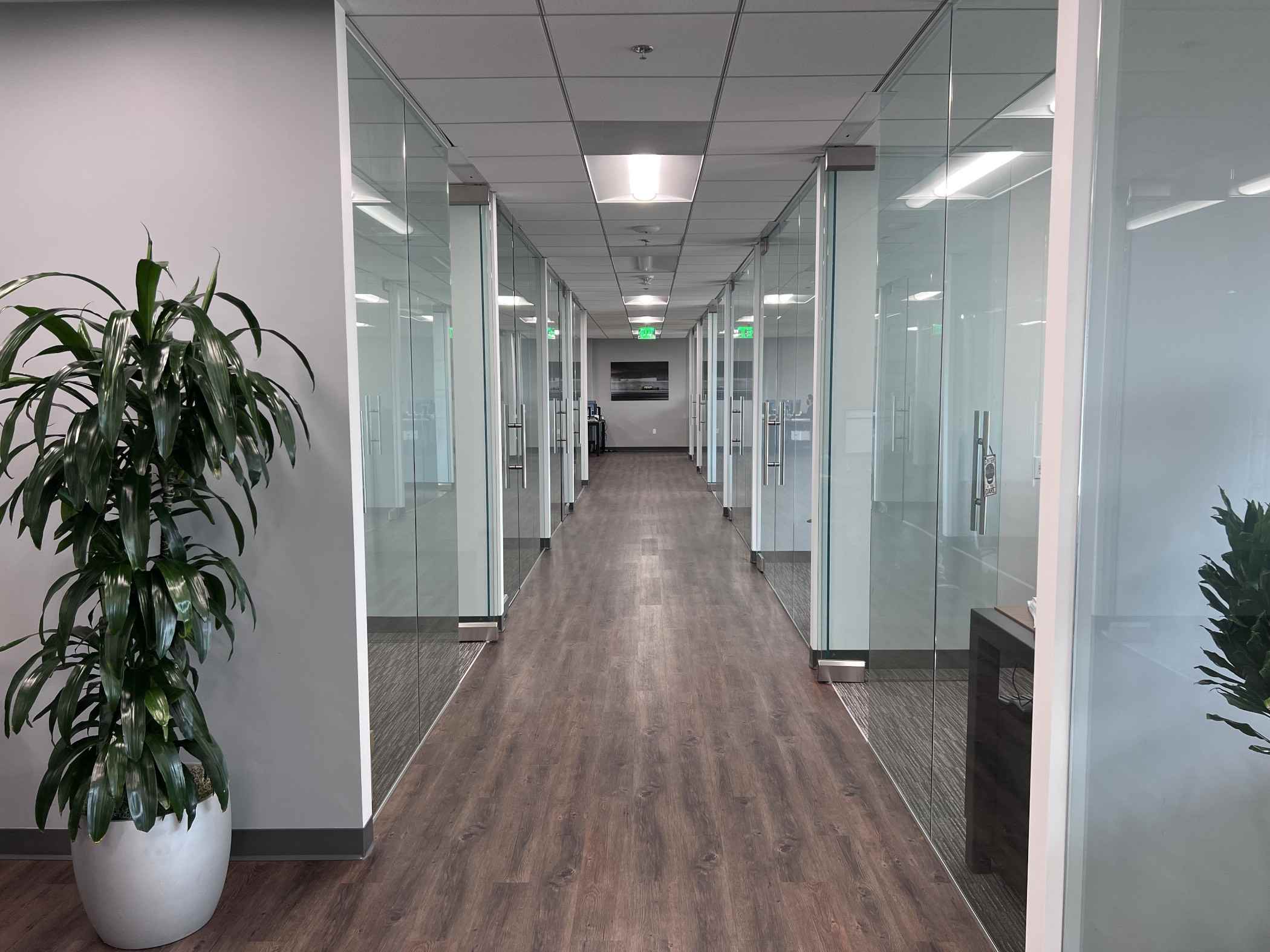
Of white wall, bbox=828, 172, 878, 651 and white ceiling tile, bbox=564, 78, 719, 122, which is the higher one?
white ceiling tile, bbox=564, 78, 719, 122

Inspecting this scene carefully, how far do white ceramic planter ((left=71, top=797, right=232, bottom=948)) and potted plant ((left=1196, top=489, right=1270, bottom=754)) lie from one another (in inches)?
104

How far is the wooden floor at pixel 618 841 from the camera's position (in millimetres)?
2734

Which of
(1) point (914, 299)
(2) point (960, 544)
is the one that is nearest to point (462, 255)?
(1) point (914, 299)

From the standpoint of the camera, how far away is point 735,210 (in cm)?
642

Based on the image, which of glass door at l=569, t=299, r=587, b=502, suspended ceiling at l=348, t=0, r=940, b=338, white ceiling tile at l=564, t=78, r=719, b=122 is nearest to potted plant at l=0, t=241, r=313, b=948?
suspended ceiling at l=348, t=0, r=940, b=338

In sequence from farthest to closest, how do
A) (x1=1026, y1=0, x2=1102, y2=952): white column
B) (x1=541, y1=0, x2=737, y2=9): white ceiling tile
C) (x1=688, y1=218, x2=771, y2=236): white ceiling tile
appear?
(x1=688, y1=218, x2=771, y2=236): white ceiling tile
(x1=541, y1=0, x2=737, y2=9): white ceiling tile
(x1=1026, y1=0, x2=1102, y2=952): white column

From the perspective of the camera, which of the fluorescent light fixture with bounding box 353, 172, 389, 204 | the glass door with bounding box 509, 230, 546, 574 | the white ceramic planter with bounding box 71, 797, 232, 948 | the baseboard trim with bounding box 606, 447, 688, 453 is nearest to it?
the white ceramic planter with bounding box 71, 797, 232, 948

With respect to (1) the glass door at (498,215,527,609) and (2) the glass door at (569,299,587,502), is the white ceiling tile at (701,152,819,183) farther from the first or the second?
(2) the glass door at (569,299,587,502)

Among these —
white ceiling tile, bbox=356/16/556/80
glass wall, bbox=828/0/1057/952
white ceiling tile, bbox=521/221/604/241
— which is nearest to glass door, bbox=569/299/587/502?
white ceiling tile, bbox=521/221/604/241

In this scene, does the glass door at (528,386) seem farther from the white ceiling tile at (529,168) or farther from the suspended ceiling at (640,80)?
the white ceiling tile at (529,168)

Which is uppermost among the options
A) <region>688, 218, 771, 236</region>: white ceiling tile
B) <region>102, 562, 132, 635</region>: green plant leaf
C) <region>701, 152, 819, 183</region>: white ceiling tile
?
<region>688, 218, 771, 236</region>: white ceiling tile

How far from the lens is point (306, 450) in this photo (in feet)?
10.1

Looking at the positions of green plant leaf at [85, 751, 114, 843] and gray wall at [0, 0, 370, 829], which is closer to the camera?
green plant leaf at [85, 751, 114, 843]

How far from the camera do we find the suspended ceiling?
306cm
